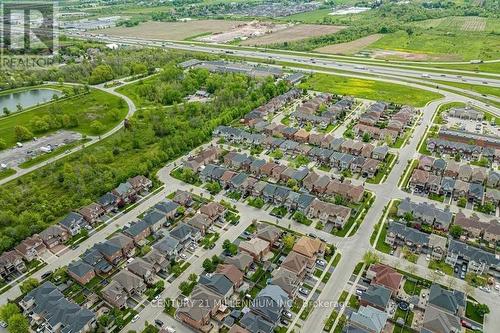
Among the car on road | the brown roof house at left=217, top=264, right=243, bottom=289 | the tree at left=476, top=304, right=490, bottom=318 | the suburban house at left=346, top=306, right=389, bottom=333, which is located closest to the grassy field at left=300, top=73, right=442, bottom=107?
the tree at left=476, top=304, right=490, bottom=318

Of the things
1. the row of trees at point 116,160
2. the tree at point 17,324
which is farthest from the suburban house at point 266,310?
the row of trees at point 116,160

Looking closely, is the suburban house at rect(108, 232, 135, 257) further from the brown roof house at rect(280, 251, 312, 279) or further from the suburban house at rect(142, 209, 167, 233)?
the brown roof house at rect(280, 251, 312, 279)

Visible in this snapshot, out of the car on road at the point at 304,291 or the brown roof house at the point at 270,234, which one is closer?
the car on road at the point at 304,291

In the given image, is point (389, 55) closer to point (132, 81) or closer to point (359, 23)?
point (359, 23)

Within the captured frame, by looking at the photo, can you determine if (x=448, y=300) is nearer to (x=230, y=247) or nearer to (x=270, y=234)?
(x=270, y=234)

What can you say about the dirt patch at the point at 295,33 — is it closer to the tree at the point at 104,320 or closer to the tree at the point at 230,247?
the tree at the point at 230,247

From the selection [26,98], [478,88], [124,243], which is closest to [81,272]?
[124,243]
